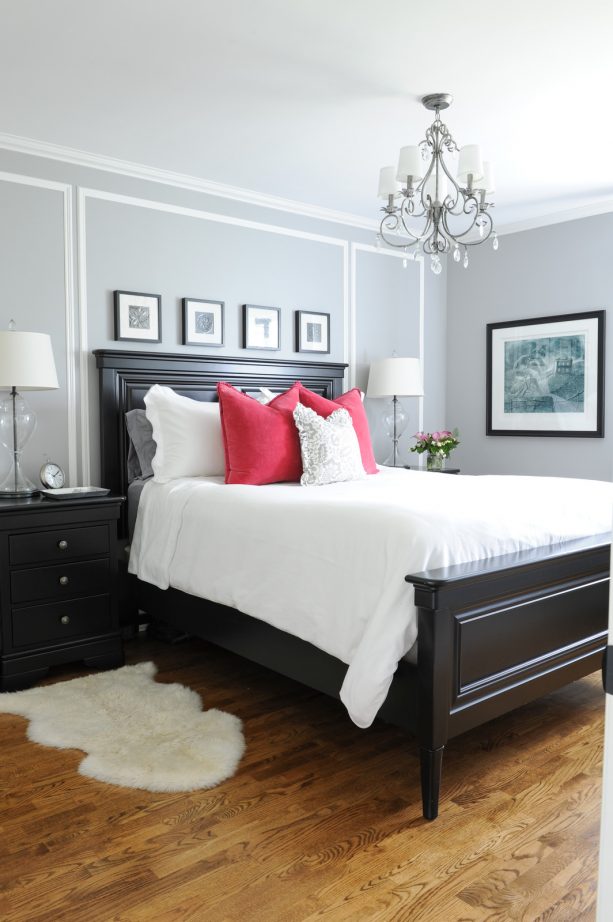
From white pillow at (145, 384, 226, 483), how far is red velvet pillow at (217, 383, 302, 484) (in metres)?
0.14

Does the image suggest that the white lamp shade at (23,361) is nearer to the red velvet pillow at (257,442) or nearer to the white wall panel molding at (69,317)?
the white wall panel molding at (69,317)

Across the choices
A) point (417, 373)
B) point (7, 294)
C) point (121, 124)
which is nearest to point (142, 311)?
point (7, 294)

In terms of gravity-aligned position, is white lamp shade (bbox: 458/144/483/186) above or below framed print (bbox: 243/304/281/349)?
above

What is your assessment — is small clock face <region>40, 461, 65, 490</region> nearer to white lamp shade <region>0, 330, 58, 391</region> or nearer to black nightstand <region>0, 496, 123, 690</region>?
black nightstand <region>0, 496, 123, 690</region>

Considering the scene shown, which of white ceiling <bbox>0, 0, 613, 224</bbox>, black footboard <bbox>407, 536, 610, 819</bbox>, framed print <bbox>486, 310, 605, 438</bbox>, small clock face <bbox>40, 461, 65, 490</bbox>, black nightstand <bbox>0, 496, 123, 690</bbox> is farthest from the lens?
framed print <bbox>486, 310, 605, 438</bbox>

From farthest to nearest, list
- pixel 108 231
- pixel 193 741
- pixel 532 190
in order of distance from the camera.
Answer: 1. pixel 532 190
2. pixel 108 231
3. pixel 193 741

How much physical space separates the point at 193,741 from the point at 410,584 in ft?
3.35

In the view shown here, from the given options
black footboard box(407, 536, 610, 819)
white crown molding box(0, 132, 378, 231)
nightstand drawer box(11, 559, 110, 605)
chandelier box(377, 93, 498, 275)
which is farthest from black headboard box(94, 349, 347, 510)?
black footboard box(407, 536, 610, 819)

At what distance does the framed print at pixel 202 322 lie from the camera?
13.8 feet

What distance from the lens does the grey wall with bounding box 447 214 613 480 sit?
15.4 feet

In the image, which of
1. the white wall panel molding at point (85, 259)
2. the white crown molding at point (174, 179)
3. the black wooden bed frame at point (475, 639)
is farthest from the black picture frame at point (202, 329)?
the black wooden bed frame at point (475, 639)

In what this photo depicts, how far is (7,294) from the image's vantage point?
3.58 meters

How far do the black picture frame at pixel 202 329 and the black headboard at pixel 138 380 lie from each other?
13cm

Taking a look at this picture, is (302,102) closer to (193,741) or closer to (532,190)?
(532,190)
